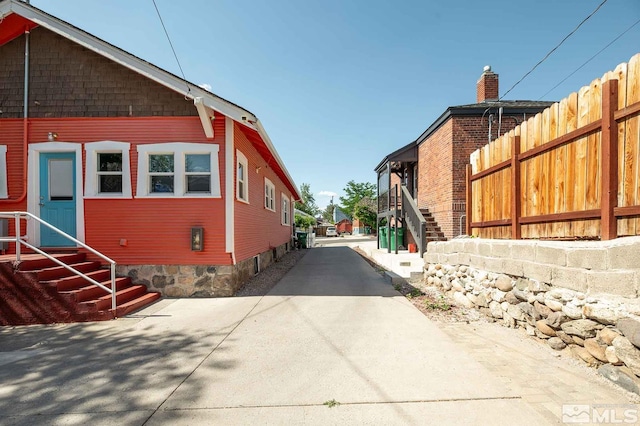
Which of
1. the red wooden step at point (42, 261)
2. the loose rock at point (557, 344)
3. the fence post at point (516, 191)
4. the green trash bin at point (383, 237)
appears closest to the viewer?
the loose rock at point (557, 344)

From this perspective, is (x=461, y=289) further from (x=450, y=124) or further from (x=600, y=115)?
(x=450, y=124)

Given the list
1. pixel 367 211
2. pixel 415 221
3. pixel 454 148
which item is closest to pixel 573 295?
pixel 415 221

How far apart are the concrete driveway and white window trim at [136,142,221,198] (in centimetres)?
283

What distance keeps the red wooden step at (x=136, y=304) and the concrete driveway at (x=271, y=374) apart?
0.78 ft

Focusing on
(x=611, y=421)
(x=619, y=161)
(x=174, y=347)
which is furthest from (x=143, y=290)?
(x=619, y=161)

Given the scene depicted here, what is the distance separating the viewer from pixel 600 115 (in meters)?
3.31

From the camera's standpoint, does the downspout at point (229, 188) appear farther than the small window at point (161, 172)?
No

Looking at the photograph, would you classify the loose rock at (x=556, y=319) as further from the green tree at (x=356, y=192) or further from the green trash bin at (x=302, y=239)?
the green tree at (x=356, y=192)

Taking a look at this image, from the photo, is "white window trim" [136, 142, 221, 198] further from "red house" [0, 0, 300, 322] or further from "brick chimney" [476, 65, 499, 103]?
"brick chimney" [476, 65, 499, 103]

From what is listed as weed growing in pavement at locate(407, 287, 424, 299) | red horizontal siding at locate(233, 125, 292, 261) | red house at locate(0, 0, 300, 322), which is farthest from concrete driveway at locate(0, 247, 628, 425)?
red horizontal siding at locate(233, 125, 292, 261)

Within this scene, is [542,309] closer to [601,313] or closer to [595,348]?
[595,348]

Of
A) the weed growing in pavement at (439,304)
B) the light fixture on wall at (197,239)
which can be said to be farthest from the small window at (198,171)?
the weed growing in pavement at (439,304)

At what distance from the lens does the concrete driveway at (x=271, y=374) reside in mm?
2514

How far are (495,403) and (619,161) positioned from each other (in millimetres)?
2819
